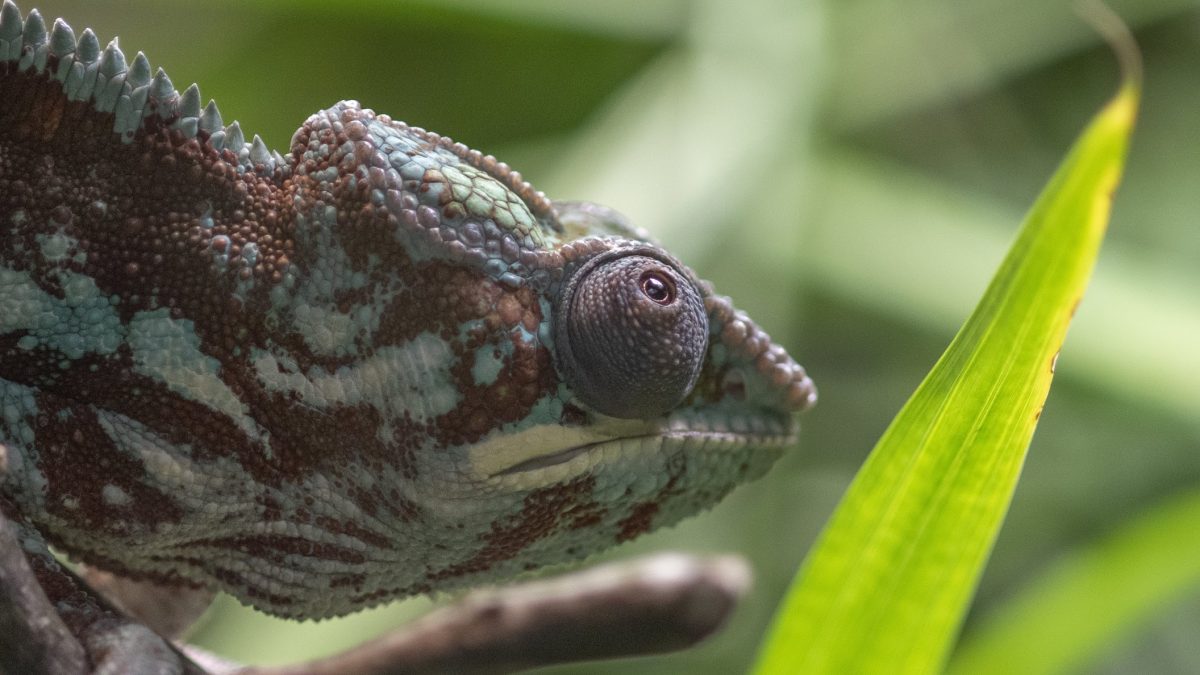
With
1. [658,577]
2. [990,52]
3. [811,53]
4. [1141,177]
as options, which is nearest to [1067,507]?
[1141,177]

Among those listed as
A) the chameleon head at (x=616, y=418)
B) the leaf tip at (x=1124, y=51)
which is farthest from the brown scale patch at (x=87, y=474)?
A: the leaf tip at (x=1124, y=51)

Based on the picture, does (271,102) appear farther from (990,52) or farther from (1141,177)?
(1141,177)

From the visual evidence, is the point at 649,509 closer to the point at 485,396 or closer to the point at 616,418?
the point at 616,418

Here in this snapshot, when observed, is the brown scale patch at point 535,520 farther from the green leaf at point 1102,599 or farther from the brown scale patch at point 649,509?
the green leaf at point 1102,599

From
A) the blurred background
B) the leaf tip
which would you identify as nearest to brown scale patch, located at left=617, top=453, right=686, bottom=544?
the leaf tip

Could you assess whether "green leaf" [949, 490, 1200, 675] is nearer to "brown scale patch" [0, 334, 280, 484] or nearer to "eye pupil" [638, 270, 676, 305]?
"eye pupil" [638, 270, 676, 305]

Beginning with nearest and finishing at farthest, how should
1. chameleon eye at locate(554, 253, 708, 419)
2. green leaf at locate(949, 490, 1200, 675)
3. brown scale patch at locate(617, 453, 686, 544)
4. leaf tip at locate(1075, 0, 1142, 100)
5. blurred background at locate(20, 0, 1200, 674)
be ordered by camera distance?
leaf tip at locate(1075, 0, 1142, 100) → chameleon eye at locate(554, 253, 708, 419) → brown scale patch at locate(617, 453, 686, 544) → green leaf at locate(949, 490, 1200, 675) → blurred background at locate(20, 0, 1200, 674)
